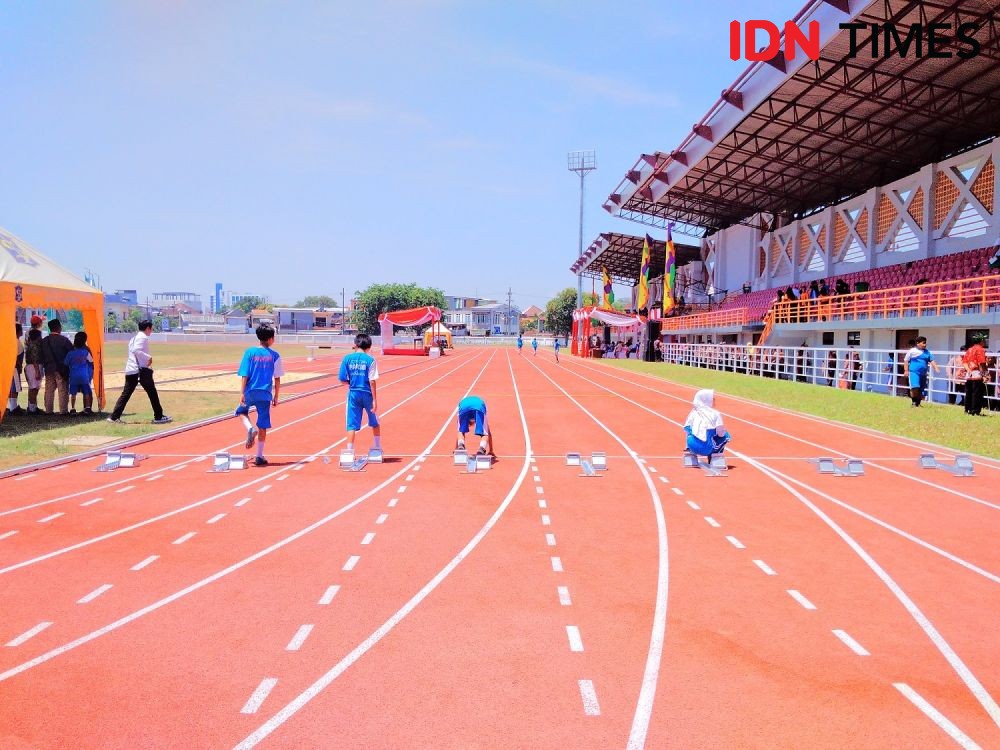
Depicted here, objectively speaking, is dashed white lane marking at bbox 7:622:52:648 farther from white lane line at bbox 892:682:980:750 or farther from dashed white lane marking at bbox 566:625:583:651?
white lane line at bbox 892:682:980:750

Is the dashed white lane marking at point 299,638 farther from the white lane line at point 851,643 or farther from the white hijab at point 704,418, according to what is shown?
the white hijab at point 704,418

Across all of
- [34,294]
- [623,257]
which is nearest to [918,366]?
[34,294]

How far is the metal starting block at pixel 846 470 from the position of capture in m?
9.95

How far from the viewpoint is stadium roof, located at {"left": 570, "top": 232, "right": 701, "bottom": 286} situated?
211ft

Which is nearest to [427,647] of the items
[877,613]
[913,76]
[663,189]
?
[877,613]

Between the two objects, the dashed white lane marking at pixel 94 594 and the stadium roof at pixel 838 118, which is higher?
the stadium roof at pixel 838 118

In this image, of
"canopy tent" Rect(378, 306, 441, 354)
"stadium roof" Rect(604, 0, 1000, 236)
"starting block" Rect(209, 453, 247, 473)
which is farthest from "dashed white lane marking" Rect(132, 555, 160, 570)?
"canopy tent" Rect(378, 306, 441, 354)

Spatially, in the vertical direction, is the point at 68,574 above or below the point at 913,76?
below

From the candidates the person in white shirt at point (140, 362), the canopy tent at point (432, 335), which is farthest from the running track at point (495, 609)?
the canopy tent at point (432, 335)

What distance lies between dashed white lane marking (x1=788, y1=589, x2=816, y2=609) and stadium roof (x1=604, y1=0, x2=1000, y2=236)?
21.4 m

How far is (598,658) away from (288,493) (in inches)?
214

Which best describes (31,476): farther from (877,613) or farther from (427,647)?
(877,613)

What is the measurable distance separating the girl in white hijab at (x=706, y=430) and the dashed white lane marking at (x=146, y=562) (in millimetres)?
7523

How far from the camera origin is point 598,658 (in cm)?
421
